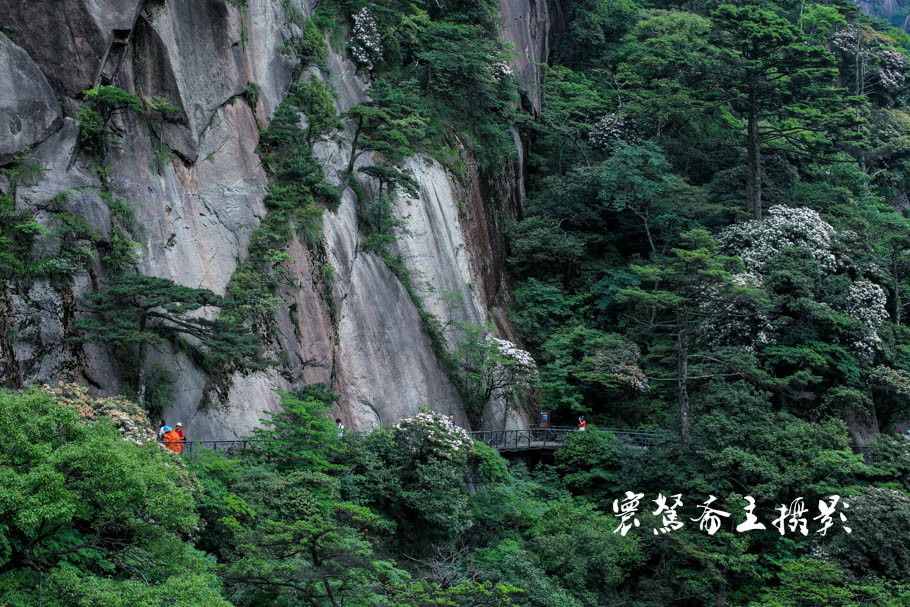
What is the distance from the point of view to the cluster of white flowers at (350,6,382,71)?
26078mm

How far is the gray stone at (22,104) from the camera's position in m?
15.6

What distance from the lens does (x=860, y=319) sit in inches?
971

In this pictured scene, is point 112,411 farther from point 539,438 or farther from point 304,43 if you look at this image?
point 539,438

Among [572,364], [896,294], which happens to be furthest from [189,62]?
[896,294]

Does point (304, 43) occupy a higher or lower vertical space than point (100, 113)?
higher

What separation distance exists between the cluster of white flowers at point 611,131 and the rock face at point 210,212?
1052 centimetres

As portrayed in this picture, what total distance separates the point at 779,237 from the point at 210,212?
1861 centimetres

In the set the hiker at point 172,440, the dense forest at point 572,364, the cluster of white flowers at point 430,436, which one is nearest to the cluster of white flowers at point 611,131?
the dense forest at point 572,364

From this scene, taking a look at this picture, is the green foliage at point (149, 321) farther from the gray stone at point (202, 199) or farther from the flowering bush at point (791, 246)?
the flowering bush at point (791, 246)

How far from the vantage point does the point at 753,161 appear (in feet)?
97.2

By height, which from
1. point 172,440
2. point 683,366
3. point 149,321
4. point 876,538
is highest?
point 149,321

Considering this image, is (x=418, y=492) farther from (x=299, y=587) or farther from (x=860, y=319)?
(x=860, y=319)

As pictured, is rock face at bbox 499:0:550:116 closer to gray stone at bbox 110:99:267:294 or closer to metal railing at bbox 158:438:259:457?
gray stone at bbox 110:99:267:294

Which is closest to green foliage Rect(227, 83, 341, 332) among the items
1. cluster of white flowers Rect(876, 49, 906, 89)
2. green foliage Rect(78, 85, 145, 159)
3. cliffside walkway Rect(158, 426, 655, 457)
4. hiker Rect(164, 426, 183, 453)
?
hiker Rect(164, 426, 183, 453)
